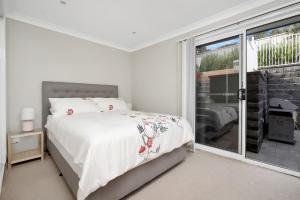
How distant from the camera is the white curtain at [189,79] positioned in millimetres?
2827

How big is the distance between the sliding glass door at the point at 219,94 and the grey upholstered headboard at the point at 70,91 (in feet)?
6.94

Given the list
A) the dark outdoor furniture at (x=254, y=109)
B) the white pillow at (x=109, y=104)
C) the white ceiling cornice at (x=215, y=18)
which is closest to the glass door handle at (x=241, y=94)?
the dark outdoor furniture at (x=254, y=109)

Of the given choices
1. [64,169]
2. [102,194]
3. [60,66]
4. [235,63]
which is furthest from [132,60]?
[102,194]

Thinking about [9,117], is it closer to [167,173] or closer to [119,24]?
[119,24]

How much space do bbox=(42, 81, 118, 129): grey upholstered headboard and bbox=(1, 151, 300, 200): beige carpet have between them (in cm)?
103

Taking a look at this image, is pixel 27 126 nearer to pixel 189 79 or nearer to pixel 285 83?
pixel 189 79

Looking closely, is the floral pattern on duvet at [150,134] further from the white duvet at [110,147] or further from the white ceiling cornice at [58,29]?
the white ceiling cornice at [58,29]

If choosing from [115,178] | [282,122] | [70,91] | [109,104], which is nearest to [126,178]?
[115,178]

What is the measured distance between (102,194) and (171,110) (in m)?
2.25

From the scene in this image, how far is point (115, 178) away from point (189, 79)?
2181 millimetres

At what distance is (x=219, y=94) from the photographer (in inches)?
107

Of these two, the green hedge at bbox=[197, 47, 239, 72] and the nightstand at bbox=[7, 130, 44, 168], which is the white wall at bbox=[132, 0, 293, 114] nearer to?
the green hedge at bbox=[197, 47, 239, 72]

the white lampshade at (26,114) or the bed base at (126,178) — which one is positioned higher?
the white lampshade at (26,114)

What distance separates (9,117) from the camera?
2.38 meters
